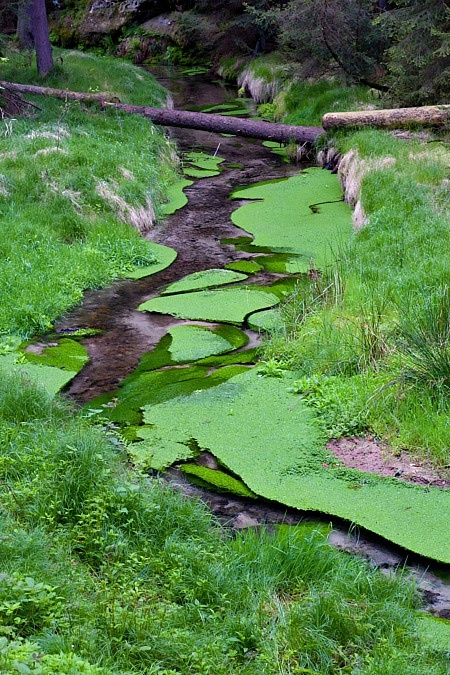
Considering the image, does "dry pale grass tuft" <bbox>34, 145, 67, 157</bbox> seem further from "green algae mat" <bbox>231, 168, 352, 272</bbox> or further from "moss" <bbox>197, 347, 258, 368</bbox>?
"moss" <bbox>197, 347, 258, 368</bbox>

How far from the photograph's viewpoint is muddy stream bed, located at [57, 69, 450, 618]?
13.4ft

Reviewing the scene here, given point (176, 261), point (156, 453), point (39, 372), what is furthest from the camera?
point (176, 261)

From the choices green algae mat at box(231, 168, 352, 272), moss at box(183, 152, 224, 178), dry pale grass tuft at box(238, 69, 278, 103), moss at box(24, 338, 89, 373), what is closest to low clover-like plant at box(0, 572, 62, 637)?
moss at box(24, 338, 89, 373)

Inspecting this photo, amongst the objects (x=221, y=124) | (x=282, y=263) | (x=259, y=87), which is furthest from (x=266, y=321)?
(x=259, y=87)

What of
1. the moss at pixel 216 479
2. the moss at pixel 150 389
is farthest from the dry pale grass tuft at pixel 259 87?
the moss at pixel 216 479

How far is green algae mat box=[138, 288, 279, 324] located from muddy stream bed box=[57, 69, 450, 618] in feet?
0.51

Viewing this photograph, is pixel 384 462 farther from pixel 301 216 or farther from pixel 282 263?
pixel 301 216

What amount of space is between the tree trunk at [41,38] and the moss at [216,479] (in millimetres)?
13173

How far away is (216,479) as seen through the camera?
472cm

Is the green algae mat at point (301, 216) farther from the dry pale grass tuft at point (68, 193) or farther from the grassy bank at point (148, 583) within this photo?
the grassy bank at point (148, 583)

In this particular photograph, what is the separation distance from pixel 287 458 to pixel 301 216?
624 cm

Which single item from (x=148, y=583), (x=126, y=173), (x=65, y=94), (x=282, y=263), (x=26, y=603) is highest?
(x=65, y=94)

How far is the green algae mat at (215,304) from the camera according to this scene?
24.0 ft

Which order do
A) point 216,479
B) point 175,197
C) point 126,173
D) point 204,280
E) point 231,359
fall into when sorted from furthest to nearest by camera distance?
1. point 175,197
2. point 126,173
3. point 204,280
4. point 231,359
5. point 216,479
